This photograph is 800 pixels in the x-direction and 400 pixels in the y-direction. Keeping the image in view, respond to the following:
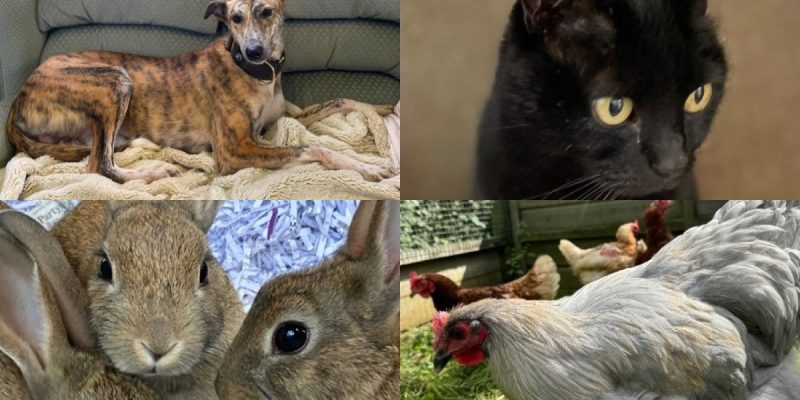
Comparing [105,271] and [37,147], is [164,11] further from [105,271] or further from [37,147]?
[105,271]

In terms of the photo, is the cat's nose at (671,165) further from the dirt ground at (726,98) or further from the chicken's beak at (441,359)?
the chicken's beak at (441,359)

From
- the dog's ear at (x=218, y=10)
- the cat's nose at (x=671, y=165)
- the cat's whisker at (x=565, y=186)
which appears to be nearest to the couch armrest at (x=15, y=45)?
the dog's ear at (x=218, y=10)

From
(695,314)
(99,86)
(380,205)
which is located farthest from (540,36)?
(99,86)

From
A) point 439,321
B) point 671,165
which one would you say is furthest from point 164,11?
point 671,165

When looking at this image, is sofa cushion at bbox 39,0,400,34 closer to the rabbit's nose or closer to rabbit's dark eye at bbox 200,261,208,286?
rabbit's dark eye at bbox 200,261,208,286

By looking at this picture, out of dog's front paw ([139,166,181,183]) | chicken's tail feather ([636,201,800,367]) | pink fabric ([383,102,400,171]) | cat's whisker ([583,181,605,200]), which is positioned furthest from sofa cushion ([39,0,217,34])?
chicken's tail feather ([636,201,800,367])
